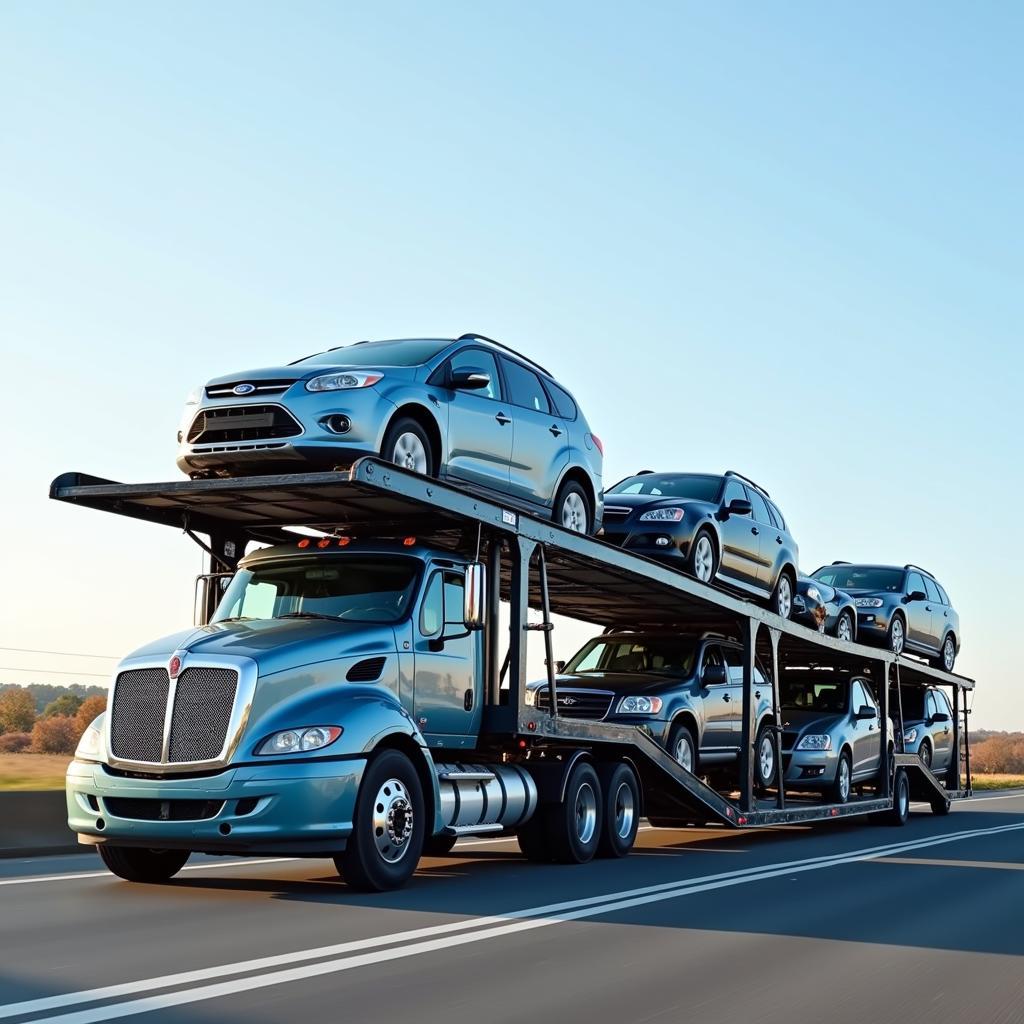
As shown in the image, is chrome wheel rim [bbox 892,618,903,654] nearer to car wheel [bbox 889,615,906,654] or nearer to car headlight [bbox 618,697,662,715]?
car wheel [bbox 889,615,906,654]

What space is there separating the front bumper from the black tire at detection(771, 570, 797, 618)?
33.6ft

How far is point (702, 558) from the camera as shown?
56.1ft

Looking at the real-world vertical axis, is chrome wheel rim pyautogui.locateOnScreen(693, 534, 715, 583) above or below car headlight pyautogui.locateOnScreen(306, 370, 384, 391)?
below

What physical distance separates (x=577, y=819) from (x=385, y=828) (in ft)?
11.4

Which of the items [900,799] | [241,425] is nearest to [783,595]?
[900,799]

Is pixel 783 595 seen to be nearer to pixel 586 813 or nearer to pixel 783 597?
pixel 783 597

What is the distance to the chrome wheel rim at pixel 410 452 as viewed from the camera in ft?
38.0

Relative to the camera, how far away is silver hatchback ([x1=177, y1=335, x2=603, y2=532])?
11.1 m

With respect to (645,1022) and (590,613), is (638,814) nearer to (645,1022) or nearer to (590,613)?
(590,613)

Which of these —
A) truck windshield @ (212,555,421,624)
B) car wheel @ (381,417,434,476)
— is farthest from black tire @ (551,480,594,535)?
truck windshield @ (212,555,421,624)

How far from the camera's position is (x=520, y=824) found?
12.9m

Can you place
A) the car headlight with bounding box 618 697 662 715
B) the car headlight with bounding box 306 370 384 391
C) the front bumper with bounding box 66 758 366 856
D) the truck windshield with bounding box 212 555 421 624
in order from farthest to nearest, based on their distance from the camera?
the car headlight with bounding box 618 697 662 715 → the truck windshield with bounding box 212 555 421 624 → the car headlight with bounding box 306 370 384 391 → the front bumper with bounding box 66 758 366 856

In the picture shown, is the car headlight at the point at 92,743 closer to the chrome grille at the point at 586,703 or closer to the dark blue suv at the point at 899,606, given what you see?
the chrome grille at the point at 586,703

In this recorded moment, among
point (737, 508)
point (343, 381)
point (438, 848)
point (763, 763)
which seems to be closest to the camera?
point (343, 381)
